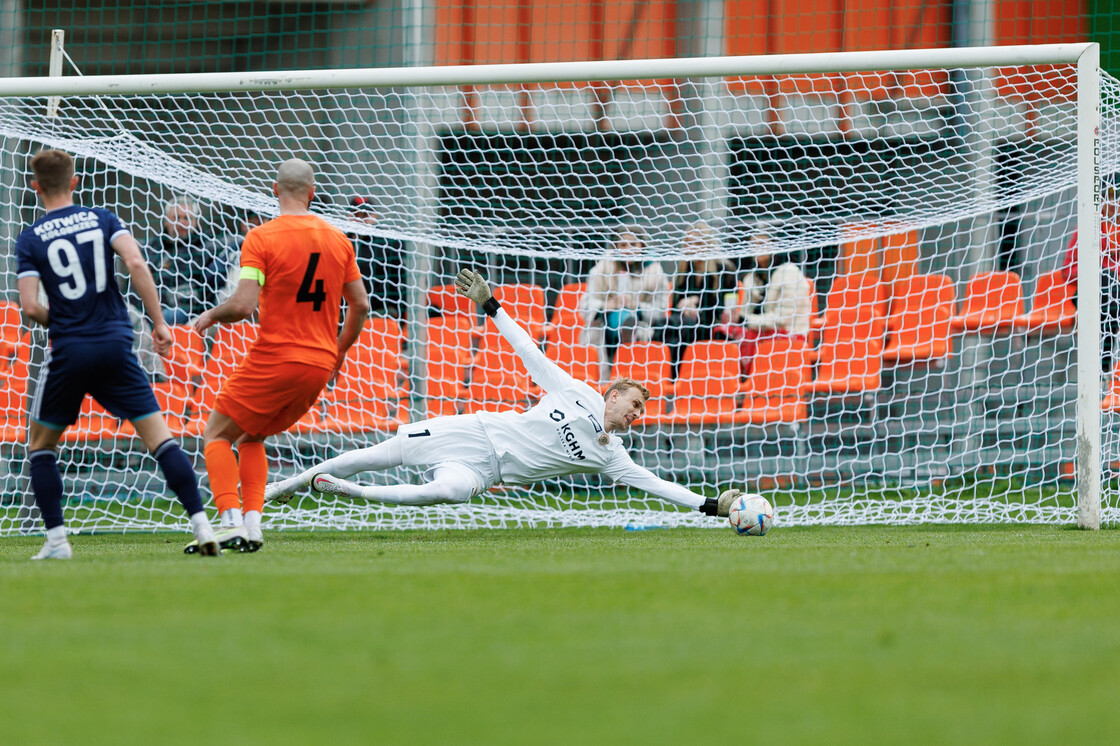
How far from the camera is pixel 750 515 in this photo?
708 centimetres

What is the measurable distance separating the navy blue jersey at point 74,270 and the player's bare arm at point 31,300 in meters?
0.03

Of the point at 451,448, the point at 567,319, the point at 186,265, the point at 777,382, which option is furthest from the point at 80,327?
the point at 777,382

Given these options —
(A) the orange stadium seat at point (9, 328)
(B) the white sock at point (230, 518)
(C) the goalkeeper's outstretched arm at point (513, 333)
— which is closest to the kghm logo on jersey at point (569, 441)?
(C) the goalkeeper's outstretched arm at point (513, 333)

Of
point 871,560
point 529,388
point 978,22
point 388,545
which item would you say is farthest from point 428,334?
point 978,22

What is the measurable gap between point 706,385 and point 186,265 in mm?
3918

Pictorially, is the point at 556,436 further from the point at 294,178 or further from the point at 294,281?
the point at 294,178

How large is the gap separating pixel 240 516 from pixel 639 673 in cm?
373

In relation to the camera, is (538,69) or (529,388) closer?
(538,69)

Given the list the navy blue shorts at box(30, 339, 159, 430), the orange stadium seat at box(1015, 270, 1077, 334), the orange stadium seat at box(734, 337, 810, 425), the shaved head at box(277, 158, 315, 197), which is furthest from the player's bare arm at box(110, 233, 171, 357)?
the orange stadium seat at box(1015, 270, 1077, 334)

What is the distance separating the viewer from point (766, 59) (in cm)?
769

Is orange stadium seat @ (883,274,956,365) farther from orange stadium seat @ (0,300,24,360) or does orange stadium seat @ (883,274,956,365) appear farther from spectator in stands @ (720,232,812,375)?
orange stadium seat @ (0,300,24,360)

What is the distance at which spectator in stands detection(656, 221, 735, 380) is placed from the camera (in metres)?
9.80

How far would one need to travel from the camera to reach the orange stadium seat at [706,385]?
9.54m

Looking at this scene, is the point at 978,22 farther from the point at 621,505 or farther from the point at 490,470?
the point at 490,470
